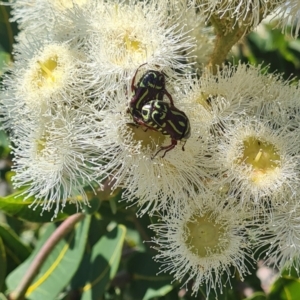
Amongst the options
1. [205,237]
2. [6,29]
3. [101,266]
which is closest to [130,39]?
[205,237]

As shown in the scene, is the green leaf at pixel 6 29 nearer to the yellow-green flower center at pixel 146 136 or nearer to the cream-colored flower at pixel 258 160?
the yellow-green flower center at pixel 146 136

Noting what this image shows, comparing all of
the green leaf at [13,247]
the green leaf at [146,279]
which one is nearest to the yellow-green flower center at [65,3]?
the green leaf at [13,247]

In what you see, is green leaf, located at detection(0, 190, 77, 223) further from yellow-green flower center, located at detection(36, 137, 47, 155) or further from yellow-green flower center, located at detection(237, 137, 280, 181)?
yellow-green flower center, located at detection(237, 137, 280, 181)

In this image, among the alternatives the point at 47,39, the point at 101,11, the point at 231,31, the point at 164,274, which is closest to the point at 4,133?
the point at 47,39

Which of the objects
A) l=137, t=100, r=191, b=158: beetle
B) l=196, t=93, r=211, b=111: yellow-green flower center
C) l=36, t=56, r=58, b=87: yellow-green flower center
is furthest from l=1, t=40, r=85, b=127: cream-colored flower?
l=196, t=93, r=211, b=111: yellow-green flower center

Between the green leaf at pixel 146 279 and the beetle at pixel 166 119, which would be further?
the green leaf at pixel 146 279

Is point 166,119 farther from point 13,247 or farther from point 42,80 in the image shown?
point 13,247
